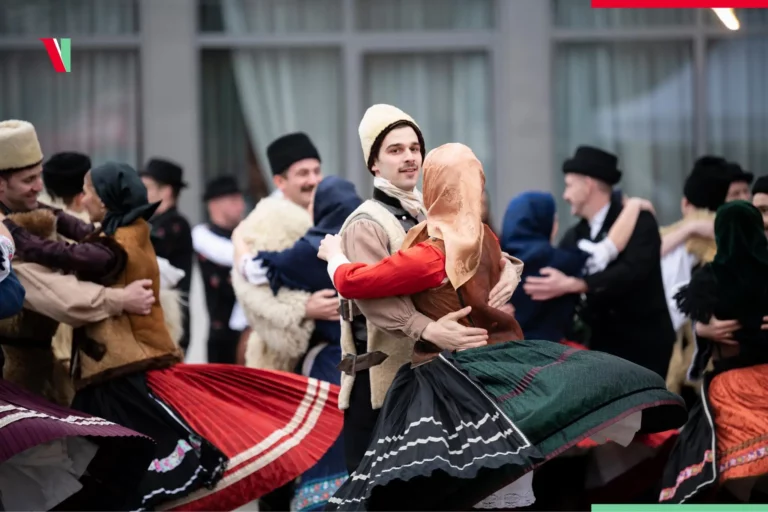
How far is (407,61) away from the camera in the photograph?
12.1 meters

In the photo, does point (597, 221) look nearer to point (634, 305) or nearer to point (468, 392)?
point (634, 305)

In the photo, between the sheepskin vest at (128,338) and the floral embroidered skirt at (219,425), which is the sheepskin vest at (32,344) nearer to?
the sheepskin vest at (128,338)

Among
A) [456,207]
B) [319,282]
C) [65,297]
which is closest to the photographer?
[456,207]

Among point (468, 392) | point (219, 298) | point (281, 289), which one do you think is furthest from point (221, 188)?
point (468, 392)

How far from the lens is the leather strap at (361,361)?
553 centimetres

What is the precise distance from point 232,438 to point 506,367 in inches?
70.8

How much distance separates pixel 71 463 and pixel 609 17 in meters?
7.32

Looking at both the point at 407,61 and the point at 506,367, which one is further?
the point at 407,61

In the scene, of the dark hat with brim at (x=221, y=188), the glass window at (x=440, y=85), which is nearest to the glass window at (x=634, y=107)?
the glass window at (x=440, y=85)

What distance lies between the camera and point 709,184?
319 inches

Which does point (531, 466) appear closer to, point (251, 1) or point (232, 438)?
point (232, 438)

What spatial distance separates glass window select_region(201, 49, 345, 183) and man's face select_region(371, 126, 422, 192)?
6308mm

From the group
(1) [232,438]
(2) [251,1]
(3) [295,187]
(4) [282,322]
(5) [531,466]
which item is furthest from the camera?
(2) [251,1]

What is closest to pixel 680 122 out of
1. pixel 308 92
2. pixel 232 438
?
pixel 308 92
